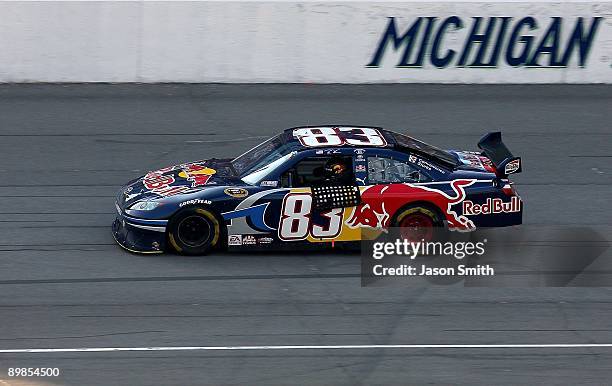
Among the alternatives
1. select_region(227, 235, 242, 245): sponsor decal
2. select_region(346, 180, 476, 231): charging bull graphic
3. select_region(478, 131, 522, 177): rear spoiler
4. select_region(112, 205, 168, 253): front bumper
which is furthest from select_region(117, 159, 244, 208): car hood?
select_region(478, 131, 522, 177): rear spoiler

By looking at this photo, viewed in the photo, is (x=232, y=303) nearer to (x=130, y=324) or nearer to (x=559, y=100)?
(x=130, y=324)

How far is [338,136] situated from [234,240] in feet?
5.67

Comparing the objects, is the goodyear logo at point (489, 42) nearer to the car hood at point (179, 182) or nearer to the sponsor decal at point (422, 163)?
the car hood at point (179, 182)

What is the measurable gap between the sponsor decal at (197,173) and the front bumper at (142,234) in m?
0.64

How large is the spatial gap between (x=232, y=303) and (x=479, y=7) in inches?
409

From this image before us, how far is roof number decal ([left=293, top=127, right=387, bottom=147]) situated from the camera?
1212cm

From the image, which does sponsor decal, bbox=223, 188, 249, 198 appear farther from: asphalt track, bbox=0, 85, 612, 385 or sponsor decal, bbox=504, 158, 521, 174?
sponsor decal, bbox=504, 158, 521, 174

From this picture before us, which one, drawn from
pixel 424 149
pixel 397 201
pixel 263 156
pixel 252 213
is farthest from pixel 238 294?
pixel 424 149

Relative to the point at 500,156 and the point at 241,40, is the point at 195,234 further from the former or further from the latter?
the point at 241,40

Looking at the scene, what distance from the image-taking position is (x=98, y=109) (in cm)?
1773

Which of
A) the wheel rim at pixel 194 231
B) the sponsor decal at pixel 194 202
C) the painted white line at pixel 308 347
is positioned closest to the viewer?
the painted white line at pixel 308 347

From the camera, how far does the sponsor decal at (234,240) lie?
39.0 feet

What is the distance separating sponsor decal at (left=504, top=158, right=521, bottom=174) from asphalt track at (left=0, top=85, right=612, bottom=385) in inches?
56.0

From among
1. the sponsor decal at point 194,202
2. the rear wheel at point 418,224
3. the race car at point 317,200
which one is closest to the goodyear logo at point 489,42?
the race car at point 317,200
